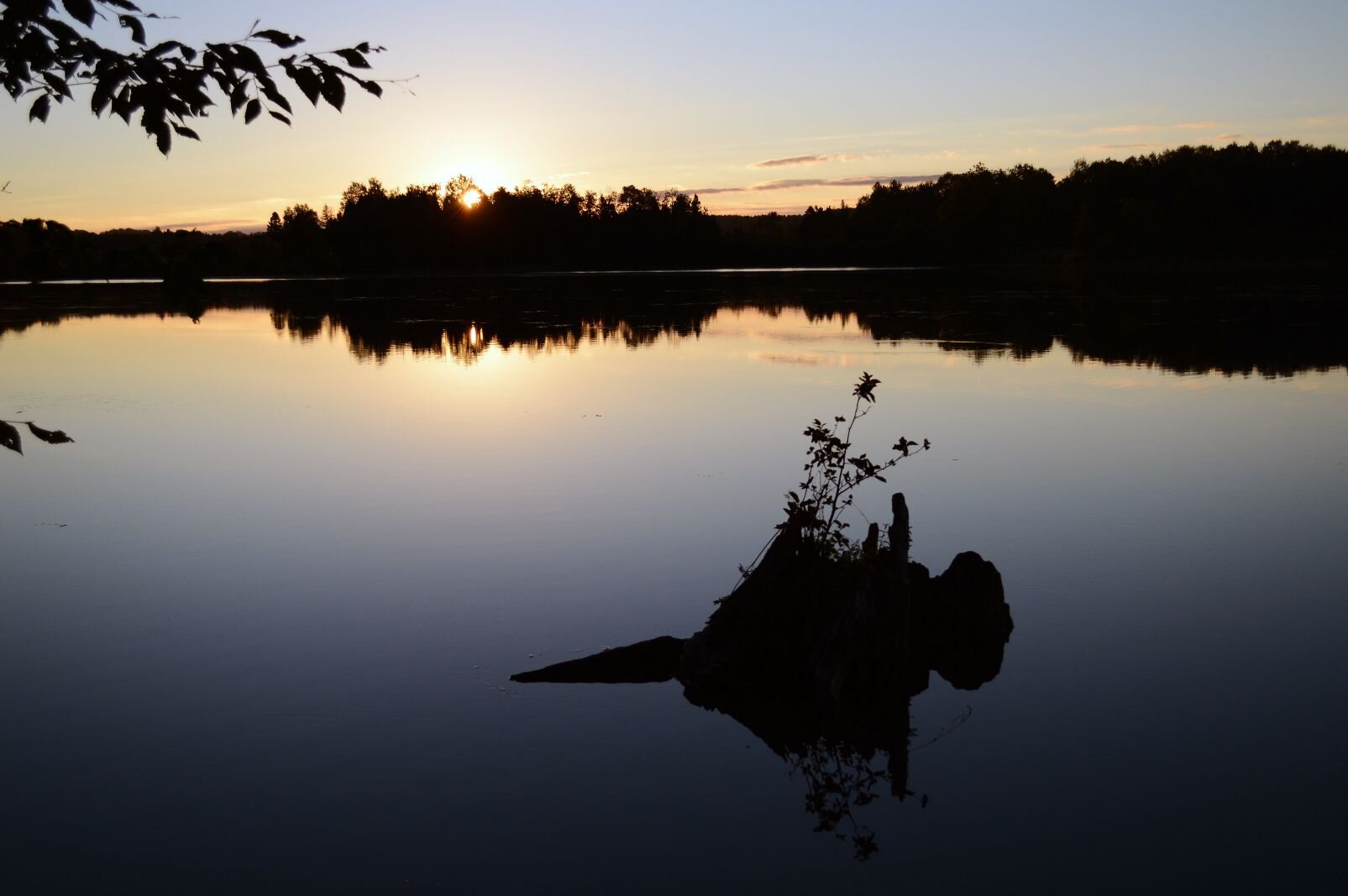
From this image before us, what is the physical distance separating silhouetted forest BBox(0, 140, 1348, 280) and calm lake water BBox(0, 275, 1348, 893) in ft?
264

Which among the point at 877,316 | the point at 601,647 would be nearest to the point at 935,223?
the point at 877,316

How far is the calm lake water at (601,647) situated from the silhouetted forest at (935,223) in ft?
264

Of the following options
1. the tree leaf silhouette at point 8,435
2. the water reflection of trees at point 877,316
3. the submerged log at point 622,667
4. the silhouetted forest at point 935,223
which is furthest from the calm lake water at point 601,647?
the silhouetted forest at point 935,223

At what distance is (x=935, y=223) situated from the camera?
13362cm

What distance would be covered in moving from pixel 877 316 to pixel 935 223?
97.7m

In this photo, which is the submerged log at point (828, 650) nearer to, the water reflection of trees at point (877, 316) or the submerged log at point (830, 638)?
the submerged log at point (830, 638)

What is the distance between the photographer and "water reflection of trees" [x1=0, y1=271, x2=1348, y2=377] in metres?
27.0

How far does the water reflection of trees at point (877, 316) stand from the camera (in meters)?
27.0

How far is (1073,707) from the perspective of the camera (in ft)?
22.7

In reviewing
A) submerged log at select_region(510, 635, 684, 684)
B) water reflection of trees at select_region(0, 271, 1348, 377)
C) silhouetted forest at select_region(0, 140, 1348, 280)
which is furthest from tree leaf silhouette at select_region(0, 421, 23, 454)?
silhouetted forest at select_region(0, 140, 1348, 280)

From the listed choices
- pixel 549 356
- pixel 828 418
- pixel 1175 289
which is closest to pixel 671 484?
pixel 828 418

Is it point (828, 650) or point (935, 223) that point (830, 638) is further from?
point (935, 223)

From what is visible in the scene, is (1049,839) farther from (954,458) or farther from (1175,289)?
(1175,289)

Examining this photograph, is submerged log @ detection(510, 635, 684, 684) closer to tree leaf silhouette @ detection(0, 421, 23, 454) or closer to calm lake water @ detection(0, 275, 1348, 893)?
calm lake water @ detection(0, 275, 1348, 893)
